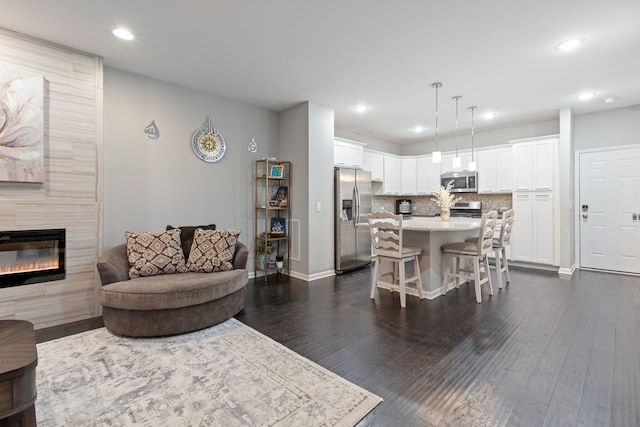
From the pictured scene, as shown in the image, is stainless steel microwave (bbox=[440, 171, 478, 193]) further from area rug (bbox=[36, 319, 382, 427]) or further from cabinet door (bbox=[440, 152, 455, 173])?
area rug (bbox=[36, 319, 382, 427])

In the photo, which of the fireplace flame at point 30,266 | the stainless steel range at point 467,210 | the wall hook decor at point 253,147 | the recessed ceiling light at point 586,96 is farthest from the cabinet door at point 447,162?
the fireplace flame at point 30,266

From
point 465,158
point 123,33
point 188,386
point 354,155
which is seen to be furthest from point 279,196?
point 465,158

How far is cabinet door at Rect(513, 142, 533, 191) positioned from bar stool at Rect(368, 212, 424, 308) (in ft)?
10.7

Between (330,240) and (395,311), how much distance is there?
1951 mm

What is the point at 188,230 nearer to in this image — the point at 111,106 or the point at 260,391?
the point at 111,106

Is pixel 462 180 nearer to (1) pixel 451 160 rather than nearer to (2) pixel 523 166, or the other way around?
(1) pixel 451 160

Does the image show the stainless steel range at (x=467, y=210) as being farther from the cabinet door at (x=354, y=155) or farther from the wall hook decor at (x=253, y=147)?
the wall hook decor at (x=253, y=147)

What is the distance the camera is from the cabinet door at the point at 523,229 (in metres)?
5.54

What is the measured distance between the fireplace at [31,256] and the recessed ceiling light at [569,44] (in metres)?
5.33

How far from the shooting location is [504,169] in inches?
234

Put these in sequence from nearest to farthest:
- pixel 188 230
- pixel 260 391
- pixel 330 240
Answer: pixel 260 391 → pixel 188 230 → pixel 330 240

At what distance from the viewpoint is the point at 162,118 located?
154 inches

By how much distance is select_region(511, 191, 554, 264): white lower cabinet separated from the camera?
5332 millimetres

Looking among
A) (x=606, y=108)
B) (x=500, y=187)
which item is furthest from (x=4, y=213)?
(x=606, y=108)
